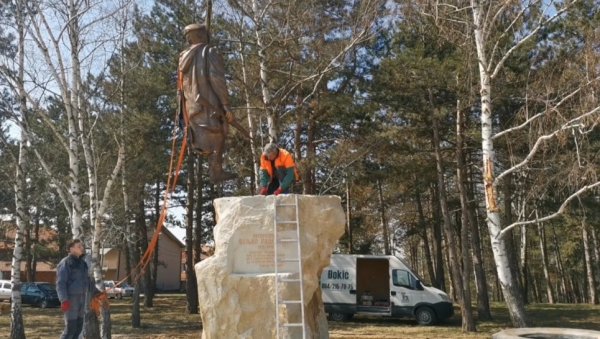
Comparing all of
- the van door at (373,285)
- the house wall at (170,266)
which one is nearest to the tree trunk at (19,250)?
the van door at (373,285)

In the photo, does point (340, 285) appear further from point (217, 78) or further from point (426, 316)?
point (217, 78)

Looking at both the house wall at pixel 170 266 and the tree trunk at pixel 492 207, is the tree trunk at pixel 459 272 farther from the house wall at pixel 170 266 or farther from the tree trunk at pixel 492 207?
the house wall at pixel 170 266

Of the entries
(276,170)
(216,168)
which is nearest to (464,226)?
(276,170)

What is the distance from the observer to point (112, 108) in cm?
1562

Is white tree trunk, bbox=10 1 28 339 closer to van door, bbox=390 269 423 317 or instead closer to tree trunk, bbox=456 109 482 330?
van door, bbox=390 269 423 317

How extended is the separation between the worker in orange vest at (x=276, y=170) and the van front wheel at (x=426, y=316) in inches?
428

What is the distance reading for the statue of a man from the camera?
24.9ft

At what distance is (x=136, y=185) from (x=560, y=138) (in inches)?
574

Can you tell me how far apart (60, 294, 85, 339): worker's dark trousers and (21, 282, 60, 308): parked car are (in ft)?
79.1

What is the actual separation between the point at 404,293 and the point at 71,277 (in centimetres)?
1196

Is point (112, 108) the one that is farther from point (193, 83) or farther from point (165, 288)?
point (165, 288)

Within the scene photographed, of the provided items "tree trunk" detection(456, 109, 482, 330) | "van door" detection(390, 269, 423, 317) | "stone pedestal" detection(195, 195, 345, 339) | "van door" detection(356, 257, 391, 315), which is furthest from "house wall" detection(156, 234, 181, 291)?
"stone pedestal" detection(195, 195, 345, 339)

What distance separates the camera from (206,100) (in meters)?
7.58

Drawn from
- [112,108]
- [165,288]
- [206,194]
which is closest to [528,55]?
[112,108]
